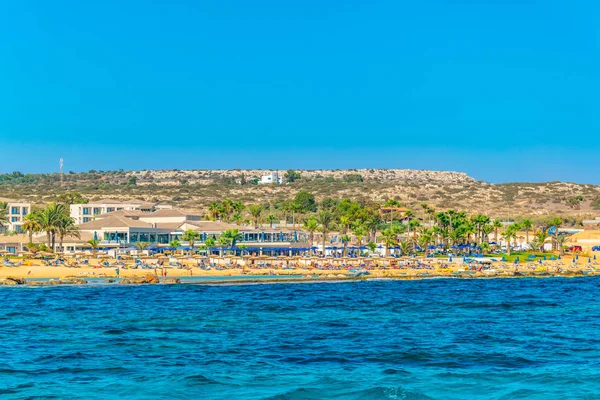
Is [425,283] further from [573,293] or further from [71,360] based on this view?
[71,360]

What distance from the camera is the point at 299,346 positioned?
34.3m

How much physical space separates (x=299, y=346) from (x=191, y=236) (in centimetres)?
6630

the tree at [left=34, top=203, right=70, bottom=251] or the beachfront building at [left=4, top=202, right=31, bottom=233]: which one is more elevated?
the beachfront building at [left=4, top=202, right=31, bottom=233]

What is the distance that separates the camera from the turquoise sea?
86.0 feet

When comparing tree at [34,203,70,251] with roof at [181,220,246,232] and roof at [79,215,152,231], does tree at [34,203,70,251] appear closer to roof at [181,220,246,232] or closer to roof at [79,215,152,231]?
roof at [79,215,152,231]

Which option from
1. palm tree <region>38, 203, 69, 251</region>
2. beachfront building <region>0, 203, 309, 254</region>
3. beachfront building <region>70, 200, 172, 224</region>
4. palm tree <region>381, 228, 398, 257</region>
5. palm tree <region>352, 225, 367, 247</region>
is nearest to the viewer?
palm tree <region>38, 203, 69, 251</region>

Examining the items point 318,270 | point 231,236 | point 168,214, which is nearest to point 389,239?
point 231,236

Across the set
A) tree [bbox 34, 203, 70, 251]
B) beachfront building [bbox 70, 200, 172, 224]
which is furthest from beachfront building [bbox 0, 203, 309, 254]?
beachfront building [bbox 70, 200, 172, 224]

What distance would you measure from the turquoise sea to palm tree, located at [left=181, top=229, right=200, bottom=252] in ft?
126

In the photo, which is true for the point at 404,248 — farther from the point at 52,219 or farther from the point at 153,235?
the point at 52,219

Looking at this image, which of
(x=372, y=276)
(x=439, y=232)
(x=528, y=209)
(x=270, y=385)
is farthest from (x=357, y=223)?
(x=270, y=385)

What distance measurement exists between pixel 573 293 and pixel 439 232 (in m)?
46.8

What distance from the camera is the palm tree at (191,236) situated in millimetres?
99444

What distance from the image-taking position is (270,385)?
26.4 metres
